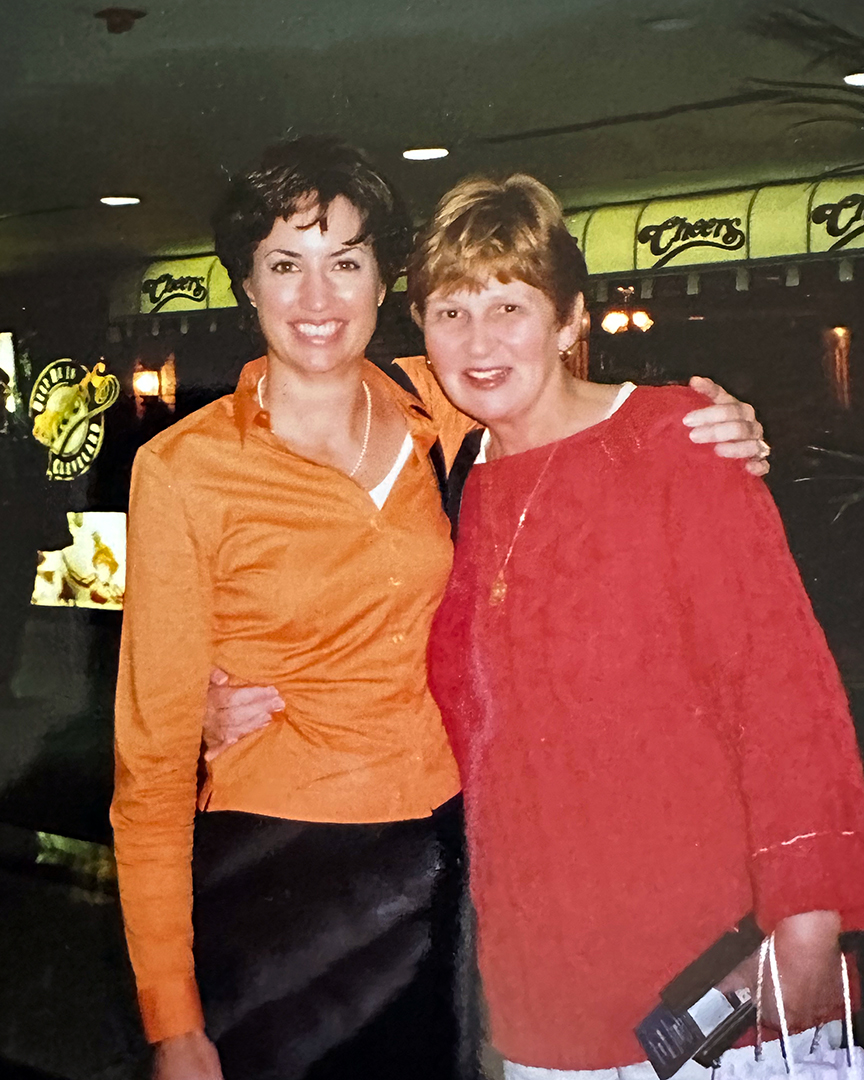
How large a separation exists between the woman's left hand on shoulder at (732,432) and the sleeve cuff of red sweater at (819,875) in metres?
0.42

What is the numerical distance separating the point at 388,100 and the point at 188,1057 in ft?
4.14

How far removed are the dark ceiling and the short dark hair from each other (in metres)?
0.03

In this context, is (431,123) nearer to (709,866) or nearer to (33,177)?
(33,177)

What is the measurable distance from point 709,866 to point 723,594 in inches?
12.7

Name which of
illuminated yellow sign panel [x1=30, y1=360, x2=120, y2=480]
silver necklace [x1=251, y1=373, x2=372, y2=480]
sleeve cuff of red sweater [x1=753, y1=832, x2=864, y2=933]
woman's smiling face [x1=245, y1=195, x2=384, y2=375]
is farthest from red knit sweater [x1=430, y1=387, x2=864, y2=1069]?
illuminated yellow sign panel [x1=30, y1=360, x2=120, y2=480]

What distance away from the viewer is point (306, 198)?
49.9 inches

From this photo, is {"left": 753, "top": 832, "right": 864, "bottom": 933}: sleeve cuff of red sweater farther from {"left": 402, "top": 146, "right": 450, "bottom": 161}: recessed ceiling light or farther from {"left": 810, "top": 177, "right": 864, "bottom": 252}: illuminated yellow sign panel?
{"left": 402, "top": 146, "right": 450, "bottom": 161}: recessed ceiling light

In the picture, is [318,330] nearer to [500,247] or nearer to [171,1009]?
[500,247]

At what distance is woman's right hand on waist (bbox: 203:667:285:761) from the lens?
4.20ft

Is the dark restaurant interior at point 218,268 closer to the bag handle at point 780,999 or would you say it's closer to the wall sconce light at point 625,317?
the wall sconce light at point 625,317

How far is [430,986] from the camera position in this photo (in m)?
1.29

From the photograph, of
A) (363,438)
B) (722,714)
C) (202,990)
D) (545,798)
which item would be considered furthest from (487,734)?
(202,990)

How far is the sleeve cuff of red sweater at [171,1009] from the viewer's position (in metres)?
1.34

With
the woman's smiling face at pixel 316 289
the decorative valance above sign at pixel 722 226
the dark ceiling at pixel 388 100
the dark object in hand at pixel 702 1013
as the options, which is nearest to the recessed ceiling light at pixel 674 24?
the dark ceiling at pixel 388 100
